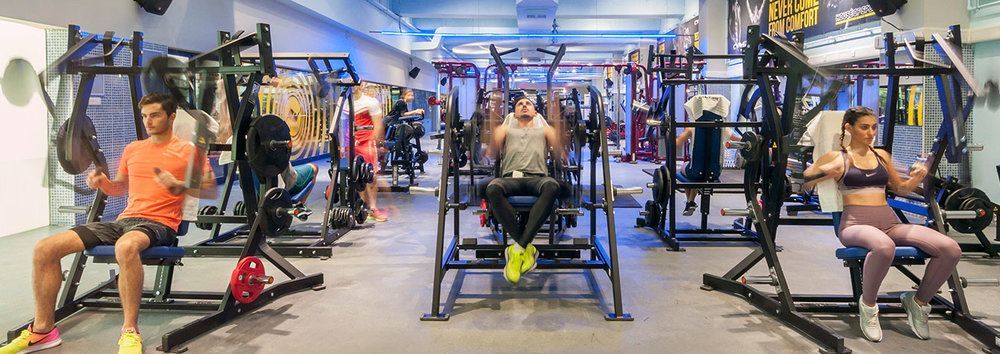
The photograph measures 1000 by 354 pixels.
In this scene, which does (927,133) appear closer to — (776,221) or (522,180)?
(776,221)

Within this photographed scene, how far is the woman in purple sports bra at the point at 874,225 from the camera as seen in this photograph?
2.82 meters

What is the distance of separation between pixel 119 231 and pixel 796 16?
825cm

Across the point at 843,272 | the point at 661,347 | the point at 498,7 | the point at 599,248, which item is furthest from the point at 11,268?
the point at 498,7

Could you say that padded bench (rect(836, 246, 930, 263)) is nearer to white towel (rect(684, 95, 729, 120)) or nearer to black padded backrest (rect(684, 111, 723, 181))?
black padded backrest (rect(684, 111, 723, 181))

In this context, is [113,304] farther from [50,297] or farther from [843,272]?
[843,272]

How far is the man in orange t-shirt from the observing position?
273 centimetres

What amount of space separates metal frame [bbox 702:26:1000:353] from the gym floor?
7 centimetres

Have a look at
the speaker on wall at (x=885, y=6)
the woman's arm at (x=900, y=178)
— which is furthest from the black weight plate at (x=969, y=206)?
the speaker on wall at (x=885, y=6)

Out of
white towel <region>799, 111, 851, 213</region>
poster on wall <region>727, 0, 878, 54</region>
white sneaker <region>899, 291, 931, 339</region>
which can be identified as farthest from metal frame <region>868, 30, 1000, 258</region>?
poster on wall <region>727, 0, 878, 54</region>

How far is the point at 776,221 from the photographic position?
10.8 ft

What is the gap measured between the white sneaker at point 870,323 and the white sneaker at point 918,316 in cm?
16

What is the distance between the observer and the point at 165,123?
299cm

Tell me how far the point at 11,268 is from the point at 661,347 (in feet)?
13.4

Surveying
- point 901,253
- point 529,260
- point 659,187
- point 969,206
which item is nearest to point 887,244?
point 901,253
